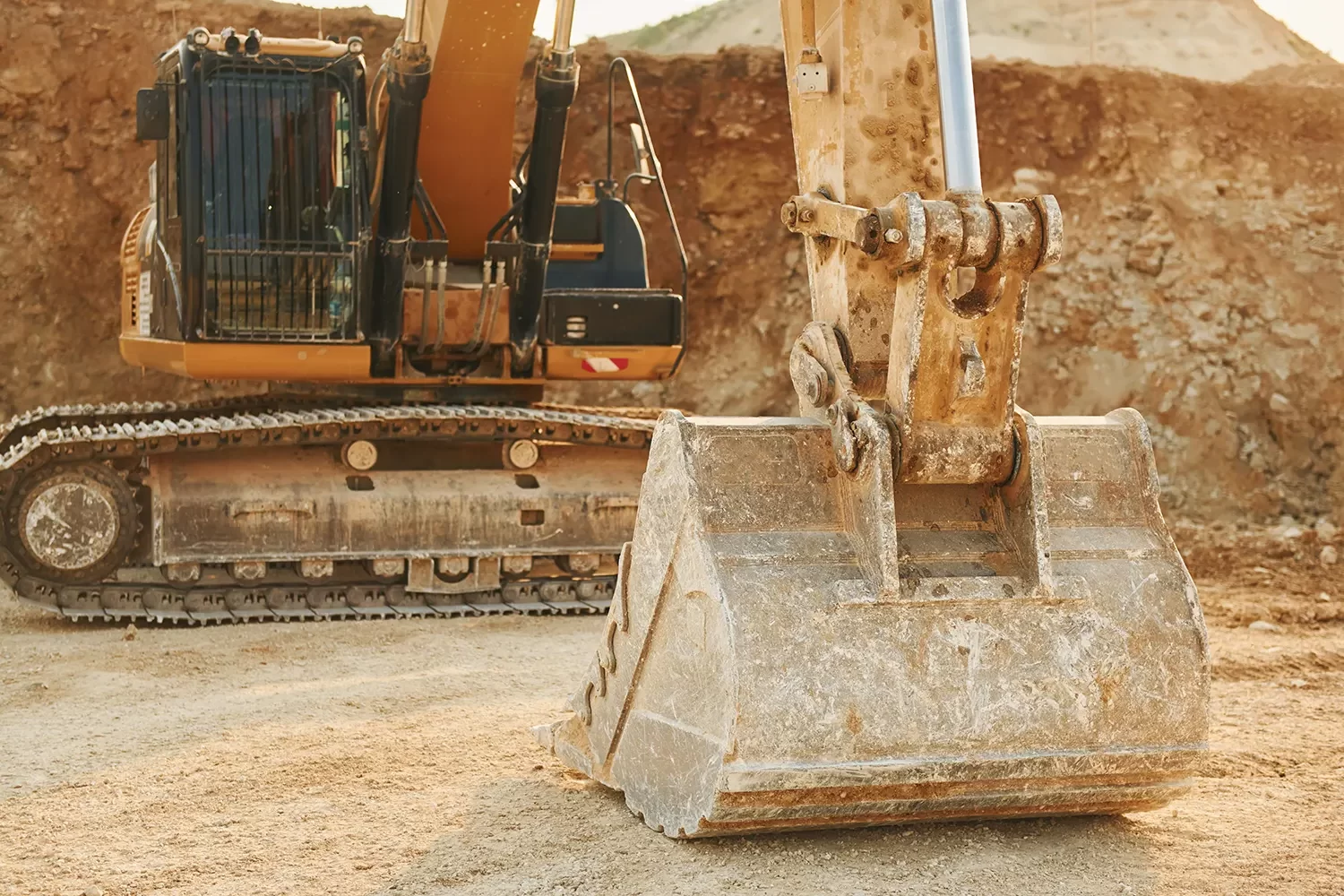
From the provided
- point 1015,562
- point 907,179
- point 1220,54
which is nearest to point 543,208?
point 907,179

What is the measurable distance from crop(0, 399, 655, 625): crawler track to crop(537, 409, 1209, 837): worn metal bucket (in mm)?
4206

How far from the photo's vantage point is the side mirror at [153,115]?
310 inches

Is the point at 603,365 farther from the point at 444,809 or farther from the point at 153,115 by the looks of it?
the point at 444,809

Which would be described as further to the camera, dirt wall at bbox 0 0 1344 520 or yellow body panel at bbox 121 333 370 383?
dirt wall at bbox 0 0 1344 520

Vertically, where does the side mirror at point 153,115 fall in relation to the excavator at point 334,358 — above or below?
above

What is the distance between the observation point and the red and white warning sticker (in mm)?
8703

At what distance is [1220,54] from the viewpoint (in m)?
28.4

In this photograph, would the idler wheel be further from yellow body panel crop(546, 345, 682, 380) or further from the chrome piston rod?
the chrome piston rod

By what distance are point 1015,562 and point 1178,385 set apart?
34.0ft

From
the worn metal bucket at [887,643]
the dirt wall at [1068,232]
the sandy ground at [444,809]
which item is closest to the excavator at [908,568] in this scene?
the worn metal bucket at [887,643]

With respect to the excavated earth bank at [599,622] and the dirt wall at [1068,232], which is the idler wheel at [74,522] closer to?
the excavated earth bank at [599,622]

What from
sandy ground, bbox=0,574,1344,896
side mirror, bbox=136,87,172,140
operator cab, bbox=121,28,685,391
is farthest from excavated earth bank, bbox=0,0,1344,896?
side mirror, bbox=136,87,172,140

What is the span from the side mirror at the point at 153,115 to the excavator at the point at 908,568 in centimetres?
479

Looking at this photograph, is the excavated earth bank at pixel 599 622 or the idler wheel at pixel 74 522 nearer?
the excavated earth bank at pixel 599 622
